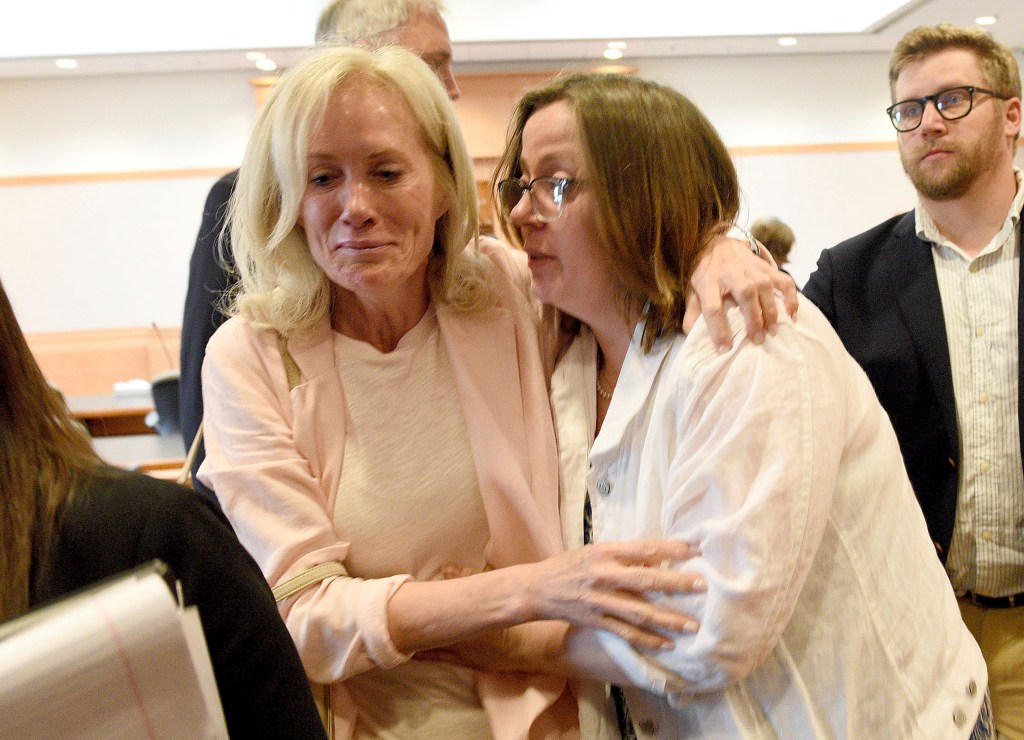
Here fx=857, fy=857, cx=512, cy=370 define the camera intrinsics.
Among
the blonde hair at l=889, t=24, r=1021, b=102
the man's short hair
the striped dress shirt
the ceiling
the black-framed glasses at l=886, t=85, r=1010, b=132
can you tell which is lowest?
the striped dress shirt

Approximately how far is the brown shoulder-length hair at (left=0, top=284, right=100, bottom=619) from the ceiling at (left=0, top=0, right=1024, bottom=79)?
719 cm

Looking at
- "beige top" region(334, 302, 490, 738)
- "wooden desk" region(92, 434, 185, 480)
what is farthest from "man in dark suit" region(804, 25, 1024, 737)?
"wooden desk" region(92, 434, 185, 480)

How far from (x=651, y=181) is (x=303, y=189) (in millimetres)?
555

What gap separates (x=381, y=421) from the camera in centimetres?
142

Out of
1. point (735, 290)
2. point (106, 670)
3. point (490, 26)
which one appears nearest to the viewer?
point (106, 670)

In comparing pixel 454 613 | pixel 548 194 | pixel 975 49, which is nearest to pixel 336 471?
pixel 454 613

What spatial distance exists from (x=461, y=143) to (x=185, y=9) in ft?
23.8

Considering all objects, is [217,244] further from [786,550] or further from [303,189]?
[786,550]

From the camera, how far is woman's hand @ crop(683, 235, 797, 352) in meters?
1.17

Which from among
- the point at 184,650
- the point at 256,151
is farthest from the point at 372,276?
the point at 184,650

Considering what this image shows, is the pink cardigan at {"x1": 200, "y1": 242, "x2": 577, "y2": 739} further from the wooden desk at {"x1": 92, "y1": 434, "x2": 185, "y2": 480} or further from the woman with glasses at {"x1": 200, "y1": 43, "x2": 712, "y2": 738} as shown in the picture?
the wooden desk at {"x1": 92, "y1": 434, "x2": 185, "y2": 480}

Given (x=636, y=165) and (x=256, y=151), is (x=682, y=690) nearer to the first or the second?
(x=636, y=165)

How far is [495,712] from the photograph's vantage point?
4.30ft

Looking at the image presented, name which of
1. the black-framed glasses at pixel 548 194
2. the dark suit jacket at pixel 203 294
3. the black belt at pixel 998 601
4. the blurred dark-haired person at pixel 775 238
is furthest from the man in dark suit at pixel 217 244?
the blurred dark-haired person at pixel 775 238
